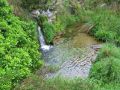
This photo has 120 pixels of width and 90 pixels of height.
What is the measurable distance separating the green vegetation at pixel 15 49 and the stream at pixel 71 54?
74 cm

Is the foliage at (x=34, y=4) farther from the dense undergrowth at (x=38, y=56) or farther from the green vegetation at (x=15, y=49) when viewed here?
the green vegetation at (x=15, y=49)

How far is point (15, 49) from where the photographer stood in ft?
45.5

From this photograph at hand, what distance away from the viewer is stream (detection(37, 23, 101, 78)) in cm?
1425

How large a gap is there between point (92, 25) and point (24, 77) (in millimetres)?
8052

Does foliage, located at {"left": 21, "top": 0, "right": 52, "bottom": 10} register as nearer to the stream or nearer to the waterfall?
the waterfall

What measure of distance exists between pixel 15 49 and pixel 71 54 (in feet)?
10.7

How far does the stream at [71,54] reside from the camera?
14.2 m

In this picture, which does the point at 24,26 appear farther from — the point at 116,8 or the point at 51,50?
the point at 116,8

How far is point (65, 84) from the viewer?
12.1m

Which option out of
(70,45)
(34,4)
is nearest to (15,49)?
(70,45)

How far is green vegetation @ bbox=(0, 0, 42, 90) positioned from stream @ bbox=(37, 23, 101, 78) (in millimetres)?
740

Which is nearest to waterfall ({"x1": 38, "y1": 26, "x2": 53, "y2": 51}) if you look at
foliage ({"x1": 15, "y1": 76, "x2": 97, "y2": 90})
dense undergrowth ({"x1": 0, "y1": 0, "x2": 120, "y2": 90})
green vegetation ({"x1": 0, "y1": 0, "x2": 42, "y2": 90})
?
dense undergrowth ({"x1": 0, "y1": 0, "x2": 120, "y2": 90})

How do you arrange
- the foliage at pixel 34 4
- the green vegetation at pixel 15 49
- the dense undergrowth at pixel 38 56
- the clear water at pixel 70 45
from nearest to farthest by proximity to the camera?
1. the dense undergrowth at pixel 38 56
2. the green vegetation at pixel 15 49
3. the clear water at pixel 70 45
4. the foliage at pixel 34 4

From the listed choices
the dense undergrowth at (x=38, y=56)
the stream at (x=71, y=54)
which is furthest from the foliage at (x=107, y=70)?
the stream at (x=71, y=54)
